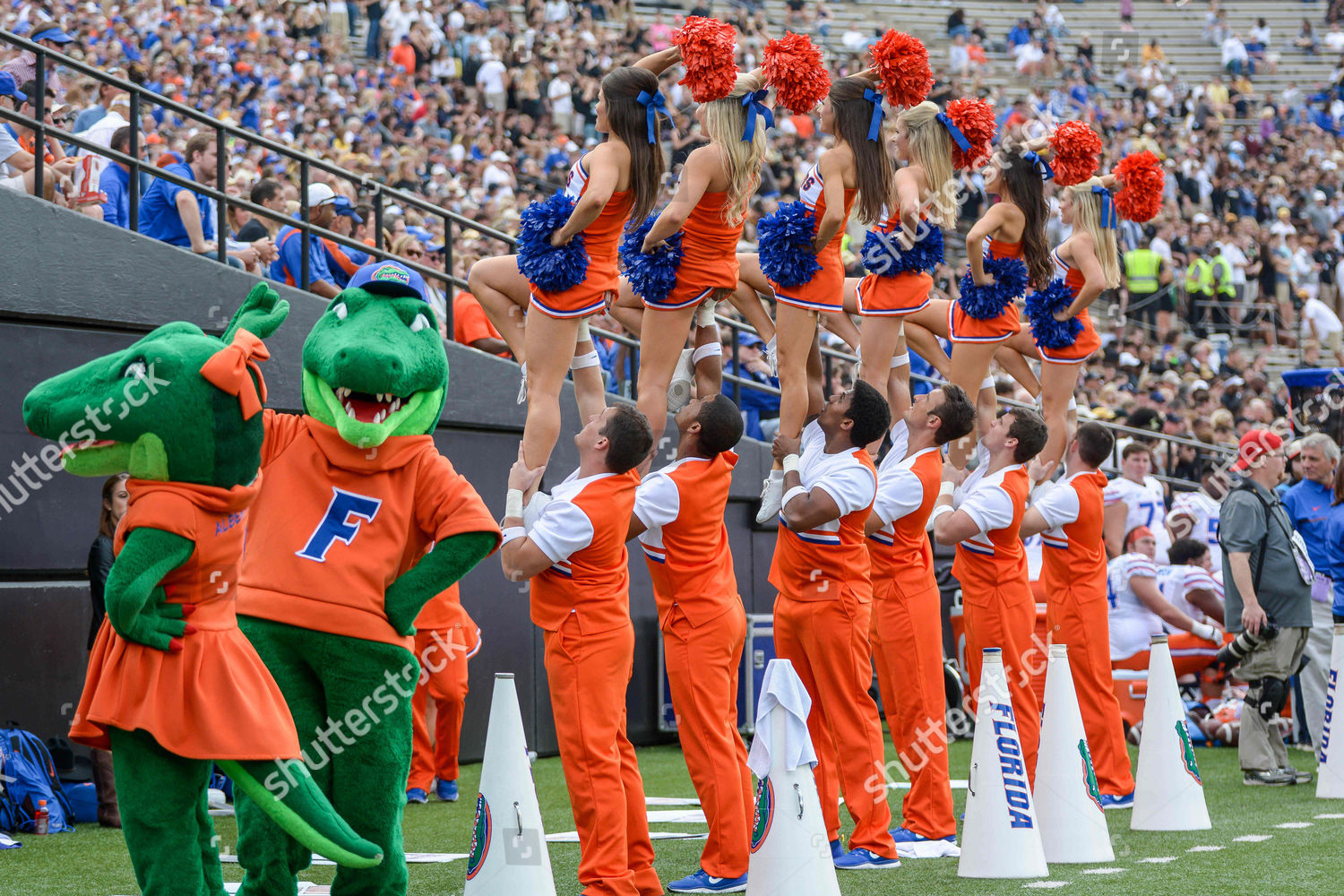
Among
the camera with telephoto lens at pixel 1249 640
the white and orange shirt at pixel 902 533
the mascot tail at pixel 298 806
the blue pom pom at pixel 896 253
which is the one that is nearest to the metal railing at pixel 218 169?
the blue pom pom at pixel 896 253

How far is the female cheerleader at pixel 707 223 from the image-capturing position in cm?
727

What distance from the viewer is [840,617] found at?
634 centimetres

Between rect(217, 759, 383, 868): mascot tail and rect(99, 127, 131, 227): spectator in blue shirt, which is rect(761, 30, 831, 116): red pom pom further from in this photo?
rect(217, 759, 383, 868): mascot tail

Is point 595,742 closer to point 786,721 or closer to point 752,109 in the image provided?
point 786,721

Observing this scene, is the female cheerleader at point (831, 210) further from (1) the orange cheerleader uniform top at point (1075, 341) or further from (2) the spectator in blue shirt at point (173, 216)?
(2) the spectator in blue shirt at point (173, 216)

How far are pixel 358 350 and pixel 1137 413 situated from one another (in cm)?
1181

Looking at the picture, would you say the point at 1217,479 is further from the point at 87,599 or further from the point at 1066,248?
the point at 87,599

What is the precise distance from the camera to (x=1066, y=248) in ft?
30.0

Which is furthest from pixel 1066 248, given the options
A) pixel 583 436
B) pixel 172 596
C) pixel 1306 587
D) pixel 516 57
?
pixel 516 57

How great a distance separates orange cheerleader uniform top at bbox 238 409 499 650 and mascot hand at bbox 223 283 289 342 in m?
0.26

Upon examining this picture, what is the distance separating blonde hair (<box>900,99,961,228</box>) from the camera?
831 cm

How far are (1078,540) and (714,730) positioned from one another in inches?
128

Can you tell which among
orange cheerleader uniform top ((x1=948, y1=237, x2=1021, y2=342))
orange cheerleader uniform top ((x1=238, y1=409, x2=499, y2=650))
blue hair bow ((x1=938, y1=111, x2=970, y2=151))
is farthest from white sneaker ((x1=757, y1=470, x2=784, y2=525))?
blue hair bow ((x1=938, y1=111, x2=970, y2=151))

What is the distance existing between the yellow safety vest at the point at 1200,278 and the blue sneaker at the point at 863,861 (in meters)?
17.1
